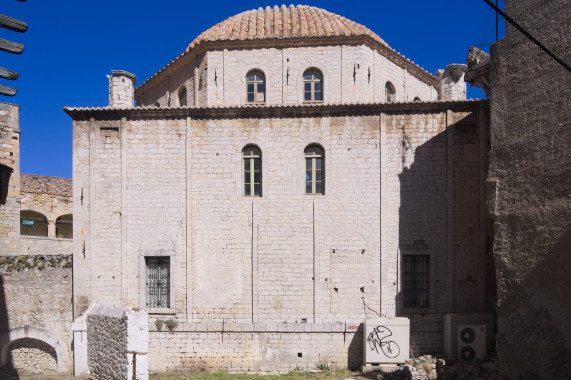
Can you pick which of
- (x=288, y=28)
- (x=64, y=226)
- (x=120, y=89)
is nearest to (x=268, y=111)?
(x=120, y=89)

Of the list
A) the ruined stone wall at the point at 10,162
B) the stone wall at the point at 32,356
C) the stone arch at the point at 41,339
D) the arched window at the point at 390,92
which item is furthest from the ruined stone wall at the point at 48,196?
the arched window at the point at 390,92

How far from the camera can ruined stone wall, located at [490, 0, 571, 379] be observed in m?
8.13

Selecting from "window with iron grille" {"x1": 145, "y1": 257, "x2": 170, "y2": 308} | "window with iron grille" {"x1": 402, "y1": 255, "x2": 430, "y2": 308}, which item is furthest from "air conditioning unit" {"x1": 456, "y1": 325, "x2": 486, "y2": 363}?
"window with iron grille" {"x1": 145, "y1": 257, "x2": 170, "y2": 308}

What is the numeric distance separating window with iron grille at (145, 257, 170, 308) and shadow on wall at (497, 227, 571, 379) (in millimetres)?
8314

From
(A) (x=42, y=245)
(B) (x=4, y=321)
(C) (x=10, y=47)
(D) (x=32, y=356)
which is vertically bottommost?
(D) (x=32, y=356)

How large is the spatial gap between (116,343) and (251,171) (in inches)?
213

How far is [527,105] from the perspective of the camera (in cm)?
885

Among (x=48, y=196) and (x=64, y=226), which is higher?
(x=48, y=196)

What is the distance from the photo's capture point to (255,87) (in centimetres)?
1544

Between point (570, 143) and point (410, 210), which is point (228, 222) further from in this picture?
point (570, 143)

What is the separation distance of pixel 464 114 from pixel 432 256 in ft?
12.8

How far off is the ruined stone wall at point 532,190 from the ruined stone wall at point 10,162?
17.4 metres

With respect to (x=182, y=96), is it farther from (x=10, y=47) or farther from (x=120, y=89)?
(x=10, y=47)

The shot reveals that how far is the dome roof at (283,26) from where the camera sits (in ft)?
50.3
